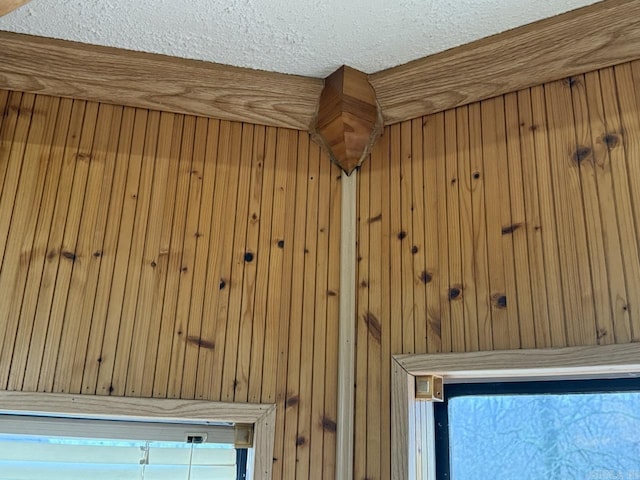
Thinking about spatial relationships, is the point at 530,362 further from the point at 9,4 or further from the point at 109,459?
the point at 9,4

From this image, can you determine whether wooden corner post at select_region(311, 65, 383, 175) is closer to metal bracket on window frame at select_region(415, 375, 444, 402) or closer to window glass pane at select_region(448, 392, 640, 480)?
metal bracket on window frame at select_region(415, 375, 444, 402)

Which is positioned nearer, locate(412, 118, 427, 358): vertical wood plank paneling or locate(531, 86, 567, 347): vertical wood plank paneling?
locate(531, 86, 567, 347): vertical wood plank paneling

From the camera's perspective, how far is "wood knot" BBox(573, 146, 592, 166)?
1.78 meters

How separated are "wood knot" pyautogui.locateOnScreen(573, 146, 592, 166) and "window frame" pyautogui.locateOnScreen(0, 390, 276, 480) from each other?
115 centimetres

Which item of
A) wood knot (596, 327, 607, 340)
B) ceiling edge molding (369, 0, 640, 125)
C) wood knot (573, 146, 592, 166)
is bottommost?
wood knot (596, 327, 607, 340)

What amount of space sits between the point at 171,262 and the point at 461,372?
950 mm

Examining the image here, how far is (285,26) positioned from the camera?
6.26 feet

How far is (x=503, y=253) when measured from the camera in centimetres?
183

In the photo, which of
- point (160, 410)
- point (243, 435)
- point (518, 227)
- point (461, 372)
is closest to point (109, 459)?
point (160, 410)

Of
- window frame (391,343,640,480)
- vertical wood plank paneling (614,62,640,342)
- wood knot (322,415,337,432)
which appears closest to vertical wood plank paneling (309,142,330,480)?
wood knot (322,415,337,432)

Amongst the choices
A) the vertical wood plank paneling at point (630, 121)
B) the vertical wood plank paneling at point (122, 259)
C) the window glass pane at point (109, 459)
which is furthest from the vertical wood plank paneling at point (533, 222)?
the vertical wood plank paneling at point (122, 259)

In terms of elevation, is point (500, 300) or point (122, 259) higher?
point (122, 259)

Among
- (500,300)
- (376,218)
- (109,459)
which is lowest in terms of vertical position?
(109,459)

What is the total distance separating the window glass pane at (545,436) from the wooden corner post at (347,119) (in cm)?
88
